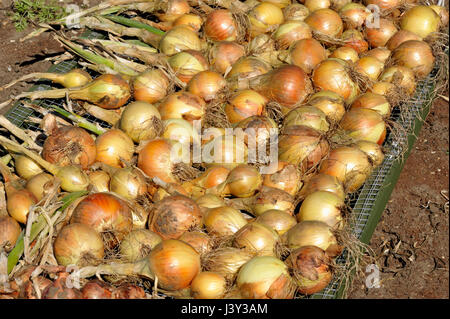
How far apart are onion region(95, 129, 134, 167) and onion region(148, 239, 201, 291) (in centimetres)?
77

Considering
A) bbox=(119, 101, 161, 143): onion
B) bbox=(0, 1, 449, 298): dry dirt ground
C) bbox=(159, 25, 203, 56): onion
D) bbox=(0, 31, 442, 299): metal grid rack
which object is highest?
bbox=(159, 25, 203, 56): onion

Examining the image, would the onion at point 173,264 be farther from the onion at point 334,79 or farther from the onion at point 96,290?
the onion at point 334,79

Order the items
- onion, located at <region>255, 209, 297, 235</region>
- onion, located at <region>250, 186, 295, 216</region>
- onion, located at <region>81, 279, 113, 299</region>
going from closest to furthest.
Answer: onion, located at <region>81, 279, 113, 299</region> < onion, located at <region>255, 209, 297, 235</region> < onion, located at <region>250, 186, 295, 216</region>

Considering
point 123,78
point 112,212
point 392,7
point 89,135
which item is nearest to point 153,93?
point 123,78

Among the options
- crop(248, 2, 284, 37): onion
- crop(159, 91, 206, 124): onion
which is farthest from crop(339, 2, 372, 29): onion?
crop(159, 91, 206, 124): onion

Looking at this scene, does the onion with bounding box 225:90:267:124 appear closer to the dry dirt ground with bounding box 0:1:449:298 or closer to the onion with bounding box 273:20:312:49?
the onion with bounding box 273:20:312:49

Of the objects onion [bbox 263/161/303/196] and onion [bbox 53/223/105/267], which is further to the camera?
onion [bbox 263/161/303/196]

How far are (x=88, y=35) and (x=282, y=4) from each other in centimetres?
153

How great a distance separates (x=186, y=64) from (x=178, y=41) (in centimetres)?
28

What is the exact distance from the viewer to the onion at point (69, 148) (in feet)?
9.82

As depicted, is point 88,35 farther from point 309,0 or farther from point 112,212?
point 112,212

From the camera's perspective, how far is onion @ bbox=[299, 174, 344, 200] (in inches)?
118
